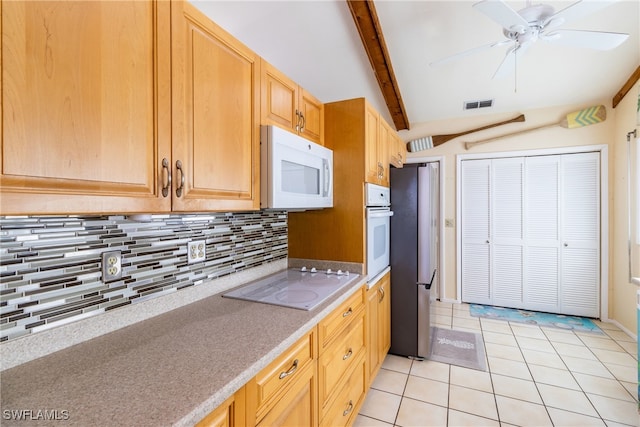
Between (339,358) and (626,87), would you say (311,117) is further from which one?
(626,87)

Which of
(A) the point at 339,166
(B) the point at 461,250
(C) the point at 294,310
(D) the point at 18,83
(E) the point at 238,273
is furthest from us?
(B) the point at 461,250

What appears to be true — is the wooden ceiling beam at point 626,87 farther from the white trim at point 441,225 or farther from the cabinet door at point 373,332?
the cabinet door at point 373,332

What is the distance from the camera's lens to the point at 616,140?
3117mm

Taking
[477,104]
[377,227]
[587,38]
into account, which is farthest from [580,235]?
[377,227]

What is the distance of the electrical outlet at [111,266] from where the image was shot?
1037 mm

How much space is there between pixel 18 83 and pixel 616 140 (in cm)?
462

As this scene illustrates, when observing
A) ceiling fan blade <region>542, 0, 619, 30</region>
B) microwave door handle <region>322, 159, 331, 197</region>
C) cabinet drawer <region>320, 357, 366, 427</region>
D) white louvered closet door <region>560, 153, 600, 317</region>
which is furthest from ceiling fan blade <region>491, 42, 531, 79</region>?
cabinet drawer <region>320, 357, 366, 427</region>

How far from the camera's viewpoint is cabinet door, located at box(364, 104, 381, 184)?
196 centimetres

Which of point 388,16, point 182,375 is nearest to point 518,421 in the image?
point 182,375

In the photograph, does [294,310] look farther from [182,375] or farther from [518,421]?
[518,421]

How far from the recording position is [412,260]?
2.44 metres

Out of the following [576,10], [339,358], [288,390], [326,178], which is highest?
[576,10]

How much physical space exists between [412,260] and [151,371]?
2.07 m

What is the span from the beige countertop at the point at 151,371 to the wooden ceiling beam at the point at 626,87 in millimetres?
3726
